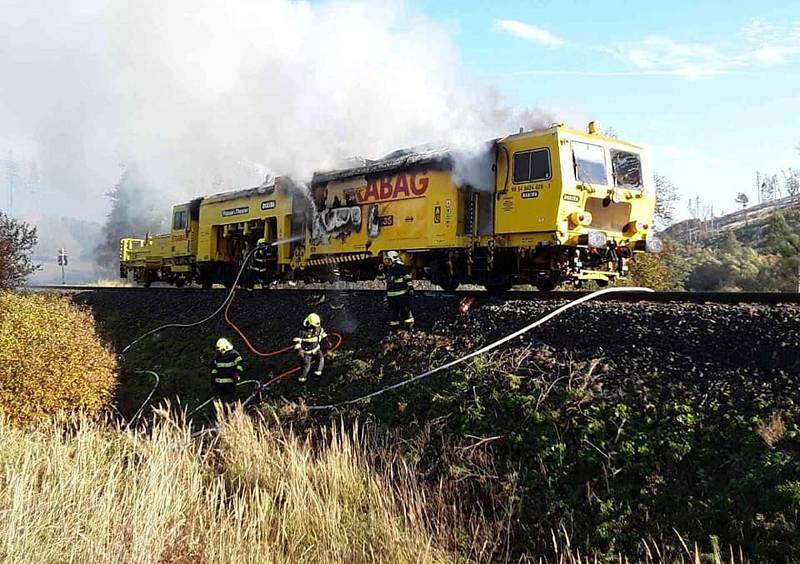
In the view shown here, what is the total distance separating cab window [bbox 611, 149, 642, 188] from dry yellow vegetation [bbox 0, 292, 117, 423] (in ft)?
34.0

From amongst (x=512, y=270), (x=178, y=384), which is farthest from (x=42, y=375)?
(x=512, y=270)

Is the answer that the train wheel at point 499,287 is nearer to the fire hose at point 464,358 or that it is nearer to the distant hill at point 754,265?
the fire hose at point 464,358

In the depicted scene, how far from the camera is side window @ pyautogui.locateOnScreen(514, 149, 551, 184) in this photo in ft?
38.3

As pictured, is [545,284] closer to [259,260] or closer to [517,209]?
[517,209]

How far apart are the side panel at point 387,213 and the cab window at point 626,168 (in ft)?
9.44

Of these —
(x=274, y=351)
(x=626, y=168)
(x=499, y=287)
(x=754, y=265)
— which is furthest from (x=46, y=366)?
(x=754, y=265)

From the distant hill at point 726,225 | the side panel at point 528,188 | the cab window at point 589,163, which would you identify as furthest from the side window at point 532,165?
the distant hill at point 726,225

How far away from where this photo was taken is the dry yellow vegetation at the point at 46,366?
38.6ft

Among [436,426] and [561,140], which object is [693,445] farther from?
[561,140]

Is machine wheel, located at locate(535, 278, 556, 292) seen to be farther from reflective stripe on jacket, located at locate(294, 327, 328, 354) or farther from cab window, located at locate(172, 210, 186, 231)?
cab window, located at locate(172, 210, 186, 231)

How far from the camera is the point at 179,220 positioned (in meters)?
22.0

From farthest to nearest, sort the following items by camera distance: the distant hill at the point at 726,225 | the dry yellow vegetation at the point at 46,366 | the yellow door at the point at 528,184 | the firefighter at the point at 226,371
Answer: the distant hill at the point at 726,225 < the dry yellow vegetation at the point at 46,366 < the yellow door at the point at 528,184 < the firefighter at the point at 226,371

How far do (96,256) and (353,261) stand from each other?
61631mm

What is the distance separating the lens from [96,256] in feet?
228
